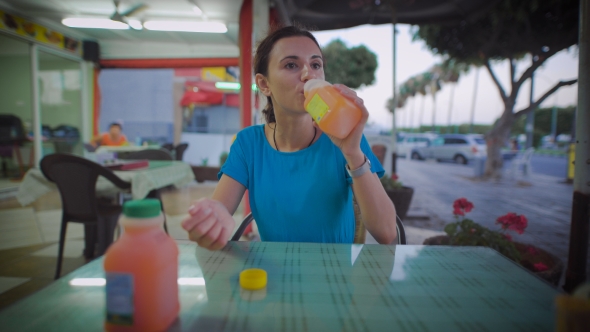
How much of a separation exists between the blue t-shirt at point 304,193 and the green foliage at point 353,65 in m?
15.2

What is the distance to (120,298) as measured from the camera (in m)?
0.52

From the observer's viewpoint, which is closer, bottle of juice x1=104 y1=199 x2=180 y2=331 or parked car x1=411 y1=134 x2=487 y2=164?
bottle of juice x1=104 y1=199 x2=180 y2=331

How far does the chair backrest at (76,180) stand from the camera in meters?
2.52

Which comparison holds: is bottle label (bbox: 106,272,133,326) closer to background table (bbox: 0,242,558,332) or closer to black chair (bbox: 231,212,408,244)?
background table (bbox: 0,242,558,332)

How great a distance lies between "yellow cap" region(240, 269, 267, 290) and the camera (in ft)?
2.42

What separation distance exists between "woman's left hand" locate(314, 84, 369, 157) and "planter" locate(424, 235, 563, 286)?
1373 millimetres

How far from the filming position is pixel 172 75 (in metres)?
10.4

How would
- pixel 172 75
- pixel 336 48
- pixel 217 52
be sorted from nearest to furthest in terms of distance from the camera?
pixel 217 52 < pixel 172 75 < pixel 336 48

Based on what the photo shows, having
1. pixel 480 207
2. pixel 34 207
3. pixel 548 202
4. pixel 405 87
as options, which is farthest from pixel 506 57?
pixel 405 87

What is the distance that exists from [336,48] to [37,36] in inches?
492

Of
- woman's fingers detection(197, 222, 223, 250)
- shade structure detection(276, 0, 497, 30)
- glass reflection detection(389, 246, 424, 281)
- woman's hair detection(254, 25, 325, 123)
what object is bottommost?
glass reflection detection(389, 246, 424, 281)

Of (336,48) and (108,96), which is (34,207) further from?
(336,48)

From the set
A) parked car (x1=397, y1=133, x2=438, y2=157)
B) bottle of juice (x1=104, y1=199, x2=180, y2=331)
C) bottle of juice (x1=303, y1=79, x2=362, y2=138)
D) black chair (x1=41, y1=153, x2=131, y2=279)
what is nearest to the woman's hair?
bottle of juice (x1=303, y1=79, x2=362, y2=138)

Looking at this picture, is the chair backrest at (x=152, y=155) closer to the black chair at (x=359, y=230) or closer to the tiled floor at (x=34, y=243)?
the tiled floor at (x=34, y=243)
